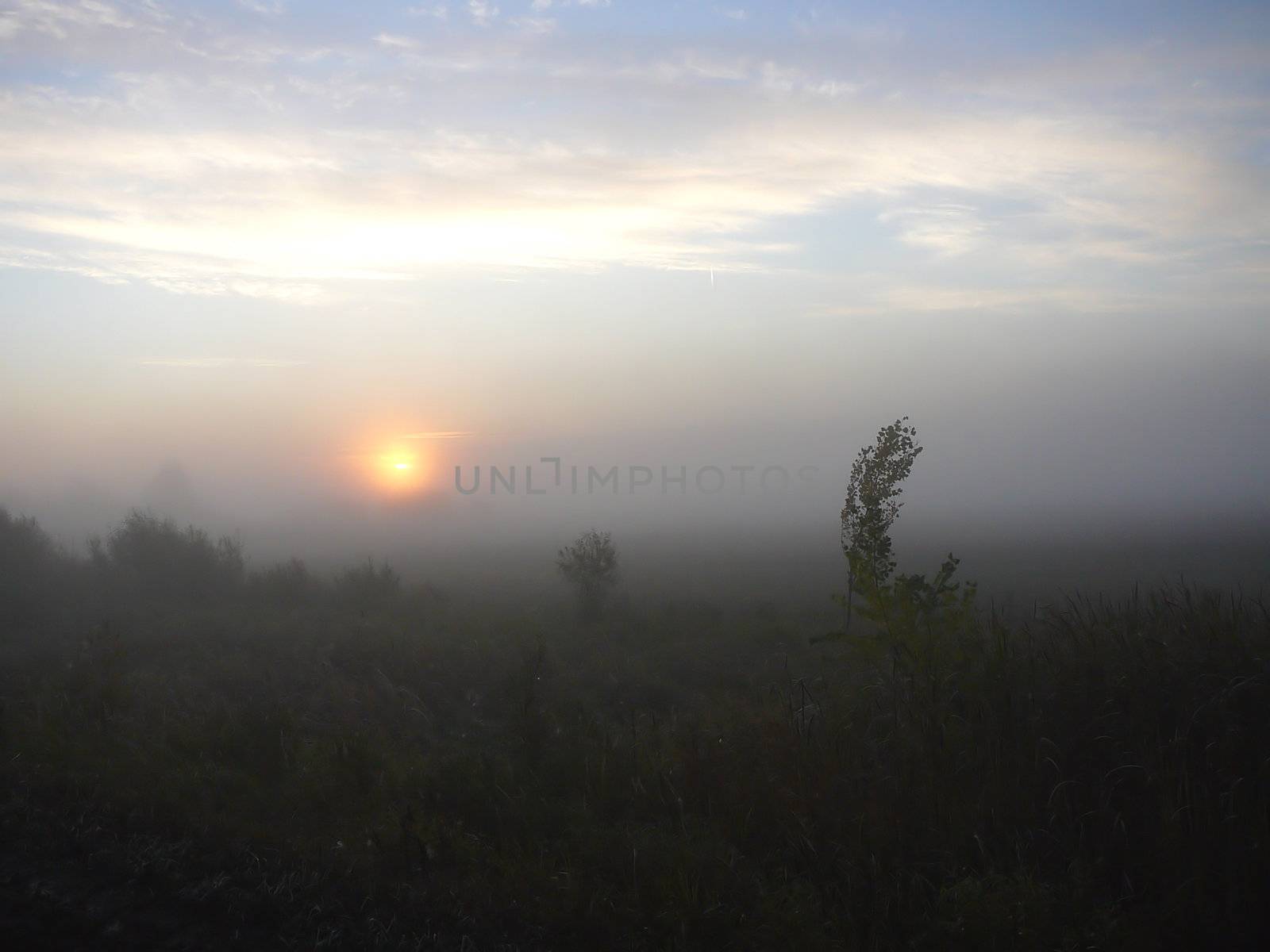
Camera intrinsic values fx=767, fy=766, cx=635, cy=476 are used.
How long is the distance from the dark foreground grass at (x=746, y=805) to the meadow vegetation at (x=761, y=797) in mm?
27

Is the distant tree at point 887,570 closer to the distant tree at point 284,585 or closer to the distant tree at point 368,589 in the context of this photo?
the distant tree at point 368,589

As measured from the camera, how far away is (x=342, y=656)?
49.5 ft

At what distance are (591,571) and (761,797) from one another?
51.8 ft

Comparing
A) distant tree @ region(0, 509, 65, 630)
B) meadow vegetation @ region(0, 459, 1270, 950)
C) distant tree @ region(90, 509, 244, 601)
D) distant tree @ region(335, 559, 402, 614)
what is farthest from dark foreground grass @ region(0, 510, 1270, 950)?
distant tree @ region(90, 509, 244, 601)

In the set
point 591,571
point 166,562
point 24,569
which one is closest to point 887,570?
point 591,571

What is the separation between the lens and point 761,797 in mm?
6652

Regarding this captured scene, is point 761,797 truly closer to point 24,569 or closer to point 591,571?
point 591,571

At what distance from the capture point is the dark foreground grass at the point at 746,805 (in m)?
4.91

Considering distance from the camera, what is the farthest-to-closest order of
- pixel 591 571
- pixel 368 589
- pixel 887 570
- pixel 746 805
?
pixel 368 589
pixel 591 571
pixel 887 570
pixel 746 805

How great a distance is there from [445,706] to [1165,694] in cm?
991

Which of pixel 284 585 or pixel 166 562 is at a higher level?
pixel 166 562

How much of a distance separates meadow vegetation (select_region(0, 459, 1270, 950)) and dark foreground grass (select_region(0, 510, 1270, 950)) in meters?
0.03

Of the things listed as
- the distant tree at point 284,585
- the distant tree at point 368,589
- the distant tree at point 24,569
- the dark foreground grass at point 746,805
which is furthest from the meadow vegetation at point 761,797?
the distant tree at point 284,585

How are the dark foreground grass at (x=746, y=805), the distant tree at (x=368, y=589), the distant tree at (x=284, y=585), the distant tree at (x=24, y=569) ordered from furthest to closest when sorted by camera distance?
the distant tree at (x=284, y=585)
the distant tree at (x=368, y=589)
the distant tree at (x=24, y=569)
the dark foreground grass at (x=746, y=805)
